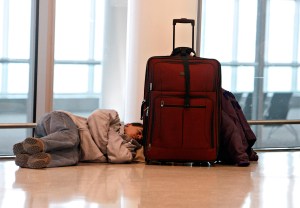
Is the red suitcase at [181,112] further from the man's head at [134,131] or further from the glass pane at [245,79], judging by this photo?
the glass pane at [245,79]

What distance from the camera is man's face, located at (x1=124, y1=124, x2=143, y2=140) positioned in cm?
603

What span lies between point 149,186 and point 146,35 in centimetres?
198

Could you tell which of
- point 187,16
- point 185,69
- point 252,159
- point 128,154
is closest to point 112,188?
point 128,154

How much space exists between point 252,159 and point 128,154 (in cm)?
113

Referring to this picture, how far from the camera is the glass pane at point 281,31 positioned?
8.06 meters

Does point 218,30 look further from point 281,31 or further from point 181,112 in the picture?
point 181,112

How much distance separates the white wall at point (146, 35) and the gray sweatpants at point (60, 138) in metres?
1.06

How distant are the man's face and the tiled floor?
344 mm

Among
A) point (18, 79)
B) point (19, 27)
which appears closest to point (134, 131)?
point (18, 79)

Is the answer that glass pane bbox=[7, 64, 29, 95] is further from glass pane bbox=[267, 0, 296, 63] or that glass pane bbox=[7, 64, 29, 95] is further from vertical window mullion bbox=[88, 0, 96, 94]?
glass pane bbox=[267, 0, 296, 63]

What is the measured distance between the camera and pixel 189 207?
4.25 meters

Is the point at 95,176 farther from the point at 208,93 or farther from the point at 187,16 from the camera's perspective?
the point at 187,16

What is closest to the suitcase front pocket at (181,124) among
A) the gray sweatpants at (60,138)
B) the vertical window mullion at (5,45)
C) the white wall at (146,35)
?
the gray sweatpants at (60,138)

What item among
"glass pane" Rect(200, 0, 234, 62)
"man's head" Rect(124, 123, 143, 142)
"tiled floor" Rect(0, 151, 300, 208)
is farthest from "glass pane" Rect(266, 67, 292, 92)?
"man's head" Rect(124, 123, 143, 142)
